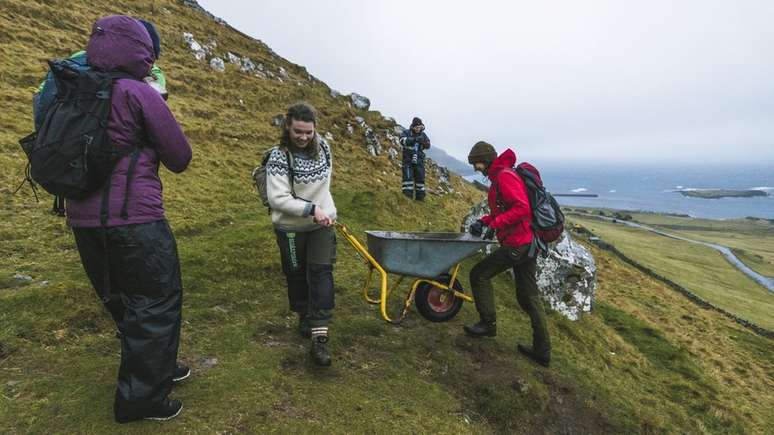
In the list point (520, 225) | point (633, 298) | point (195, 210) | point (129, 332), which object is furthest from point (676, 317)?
point (129, 332)

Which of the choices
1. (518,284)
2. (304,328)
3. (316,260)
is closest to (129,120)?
(316,260)

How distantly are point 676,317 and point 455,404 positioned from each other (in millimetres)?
19138

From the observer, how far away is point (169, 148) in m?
3.45

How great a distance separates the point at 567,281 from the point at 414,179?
7.18 meters

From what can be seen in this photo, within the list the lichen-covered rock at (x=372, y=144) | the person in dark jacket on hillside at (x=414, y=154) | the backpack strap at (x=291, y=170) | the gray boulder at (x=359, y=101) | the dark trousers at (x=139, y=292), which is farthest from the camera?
the gray boulder at (x=359, y=101)

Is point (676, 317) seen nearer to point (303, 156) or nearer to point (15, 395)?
point (303, 156)

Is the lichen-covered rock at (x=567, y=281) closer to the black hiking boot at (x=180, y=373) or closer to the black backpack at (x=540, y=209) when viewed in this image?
the black backpack at (x=540, y=209)

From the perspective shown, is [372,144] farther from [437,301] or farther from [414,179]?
[437,301]

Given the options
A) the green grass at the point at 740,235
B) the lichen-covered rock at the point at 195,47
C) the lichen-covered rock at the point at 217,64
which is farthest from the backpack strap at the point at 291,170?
the green grass at the point at 740,235

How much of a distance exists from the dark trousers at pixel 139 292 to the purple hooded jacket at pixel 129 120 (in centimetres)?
15

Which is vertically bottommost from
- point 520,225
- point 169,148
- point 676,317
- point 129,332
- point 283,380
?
point 676,317

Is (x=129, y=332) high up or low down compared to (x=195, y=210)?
down

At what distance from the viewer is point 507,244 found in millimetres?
6098

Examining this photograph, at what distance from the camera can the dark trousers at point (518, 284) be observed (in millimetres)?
6129
